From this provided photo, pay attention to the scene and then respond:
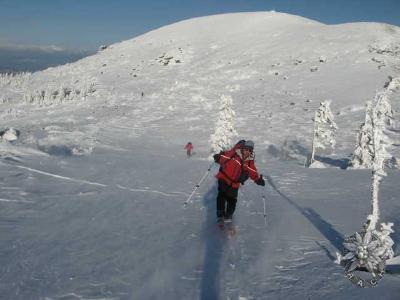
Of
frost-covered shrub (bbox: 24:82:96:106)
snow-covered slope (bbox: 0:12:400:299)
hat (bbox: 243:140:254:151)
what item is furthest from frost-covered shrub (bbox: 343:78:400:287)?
frost-covered shrub (bbox: 24:82:96:106)

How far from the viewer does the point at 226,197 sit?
9.76 metres

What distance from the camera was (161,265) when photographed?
7.09m

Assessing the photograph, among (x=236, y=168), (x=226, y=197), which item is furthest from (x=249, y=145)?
(x=226, y=197)

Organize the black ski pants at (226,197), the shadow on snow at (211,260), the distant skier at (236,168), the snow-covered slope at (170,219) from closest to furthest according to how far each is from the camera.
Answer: the shadow on snow at (211,260), the snow-covered slope at (170,219), the distant skier at (236,168), the black ski pants at (226,197)

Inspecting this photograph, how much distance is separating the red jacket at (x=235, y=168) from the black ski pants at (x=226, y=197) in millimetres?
116

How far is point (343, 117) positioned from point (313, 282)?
166ft

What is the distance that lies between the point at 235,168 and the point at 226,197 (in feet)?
2.38

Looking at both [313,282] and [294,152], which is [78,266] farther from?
[294,152]

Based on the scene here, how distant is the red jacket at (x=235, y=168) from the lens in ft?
31.0

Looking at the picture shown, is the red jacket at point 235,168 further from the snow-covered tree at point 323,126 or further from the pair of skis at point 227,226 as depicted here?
the snow-covered tree at point 323,126

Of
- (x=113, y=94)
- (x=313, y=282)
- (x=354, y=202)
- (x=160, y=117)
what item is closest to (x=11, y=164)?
(x=354, y=202)

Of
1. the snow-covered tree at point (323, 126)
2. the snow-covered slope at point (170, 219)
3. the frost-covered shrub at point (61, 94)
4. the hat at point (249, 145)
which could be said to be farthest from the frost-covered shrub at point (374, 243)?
the frost-covered shrub at point (61, 94)

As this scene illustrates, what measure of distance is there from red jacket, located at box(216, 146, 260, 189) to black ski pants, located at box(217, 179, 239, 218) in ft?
0.38

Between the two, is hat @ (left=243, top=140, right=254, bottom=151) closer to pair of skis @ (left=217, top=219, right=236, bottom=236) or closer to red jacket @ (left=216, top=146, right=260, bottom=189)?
red jacket @ (left=216, top=146, right=260, bottom=189)
